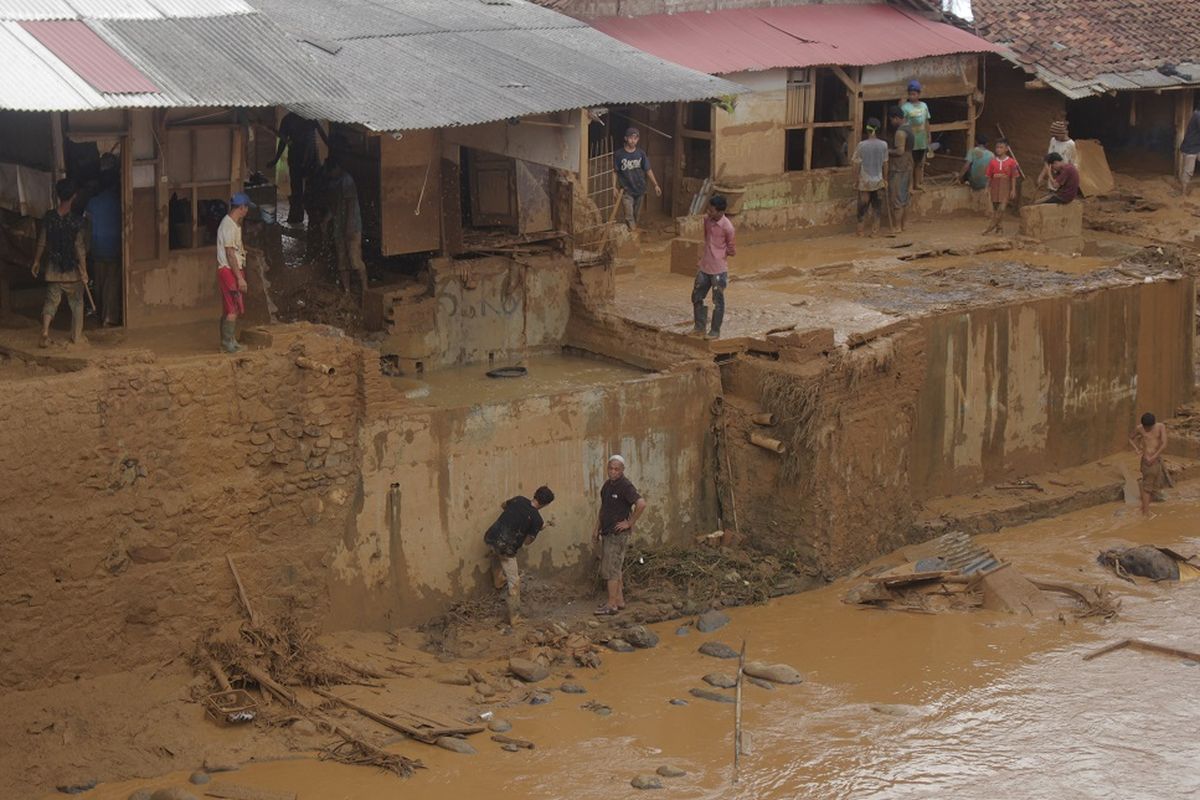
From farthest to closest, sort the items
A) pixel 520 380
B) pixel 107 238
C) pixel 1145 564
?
pixel 1145 564 < pixel 520 380 < pixel 107 238

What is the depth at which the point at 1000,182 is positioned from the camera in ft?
86.2

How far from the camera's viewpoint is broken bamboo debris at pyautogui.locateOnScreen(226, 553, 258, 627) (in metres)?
16.4

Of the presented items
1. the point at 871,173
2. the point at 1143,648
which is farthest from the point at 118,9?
the point at 871,173

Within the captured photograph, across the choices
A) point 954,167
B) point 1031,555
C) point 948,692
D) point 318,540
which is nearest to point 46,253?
point 318,540

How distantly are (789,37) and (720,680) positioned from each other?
11633mm

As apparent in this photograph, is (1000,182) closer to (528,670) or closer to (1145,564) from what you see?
(1145,564)

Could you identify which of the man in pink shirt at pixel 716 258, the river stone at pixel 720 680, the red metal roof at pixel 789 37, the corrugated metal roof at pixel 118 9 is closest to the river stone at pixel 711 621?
the river stone at pixel 720 680

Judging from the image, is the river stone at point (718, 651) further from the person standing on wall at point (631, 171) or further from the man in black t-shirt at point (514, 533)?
the person standing on wall at point (631, 171)

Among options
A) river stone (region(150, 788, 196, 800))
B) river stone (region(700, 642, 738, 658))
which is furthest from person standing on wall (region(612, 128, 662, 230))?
river stone (region(150, 788, 196, 800))

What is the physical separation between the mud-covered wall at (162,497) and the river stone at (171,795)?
165 centimetres

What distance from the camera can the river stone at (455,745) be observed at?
15617 millimetres

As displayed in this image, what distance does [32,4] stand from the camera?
17281 millimetres

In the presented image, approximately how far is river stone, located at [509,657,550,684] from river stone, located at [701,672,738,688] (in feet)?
4.64

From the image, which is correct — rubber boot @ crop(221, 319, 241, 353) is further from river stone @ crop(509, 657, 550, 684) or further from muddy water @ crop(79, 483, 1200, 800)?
muddy water @ crop(79, 483, 1200, 800)
